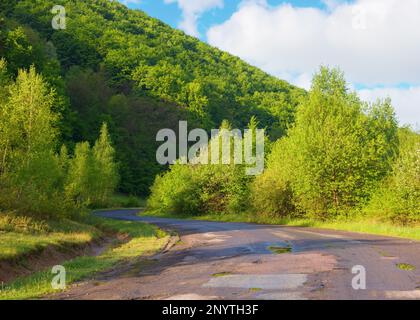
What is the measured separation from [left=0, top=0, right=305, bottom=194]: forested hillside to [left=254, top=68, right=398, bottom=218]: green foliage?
53.4 metres

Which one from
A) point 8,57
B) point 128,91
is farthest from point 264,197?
point 128,91

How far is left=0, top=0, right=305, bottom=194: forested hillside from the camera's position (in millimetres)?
112188

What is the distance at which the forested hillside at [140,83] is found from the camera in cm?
11219

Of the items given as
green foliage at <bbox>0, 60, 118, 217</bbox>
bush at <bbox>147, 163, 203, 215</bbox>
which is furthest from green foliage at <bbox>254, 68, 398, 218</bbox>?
green foliage at <bbox>0, 60, 118, 217</bbox>

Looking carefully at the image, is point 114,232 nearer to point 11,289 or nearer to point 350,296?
point 11,289

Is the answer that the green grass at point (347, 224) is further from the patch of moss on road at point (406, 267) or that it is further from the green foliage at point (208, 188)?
the patch of moss on road at point (406, 267)

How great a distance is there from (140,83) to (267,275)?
431 feet

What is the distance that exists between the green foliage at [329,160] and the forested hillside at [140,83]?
53.4 metres

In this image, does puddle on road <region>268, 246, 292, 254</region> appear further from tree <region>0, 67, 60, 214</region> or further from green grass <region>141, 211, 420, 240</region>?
tree <region>0, 67, 60, 214</region>

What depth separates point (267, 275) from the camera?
38.3 ft

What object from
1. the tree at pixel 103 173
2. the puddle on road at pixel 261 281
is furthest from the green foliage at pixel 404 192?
the tree at pixel 103 173

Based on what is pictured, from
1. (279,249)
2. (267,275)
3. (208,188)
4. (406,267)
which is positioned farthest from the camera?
(208,188)

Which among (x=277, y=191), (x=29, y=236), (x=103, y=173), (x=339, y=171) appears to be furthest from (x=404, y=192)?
(x=103, y=173)

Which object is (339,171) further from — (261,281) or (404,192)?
(261,281)
